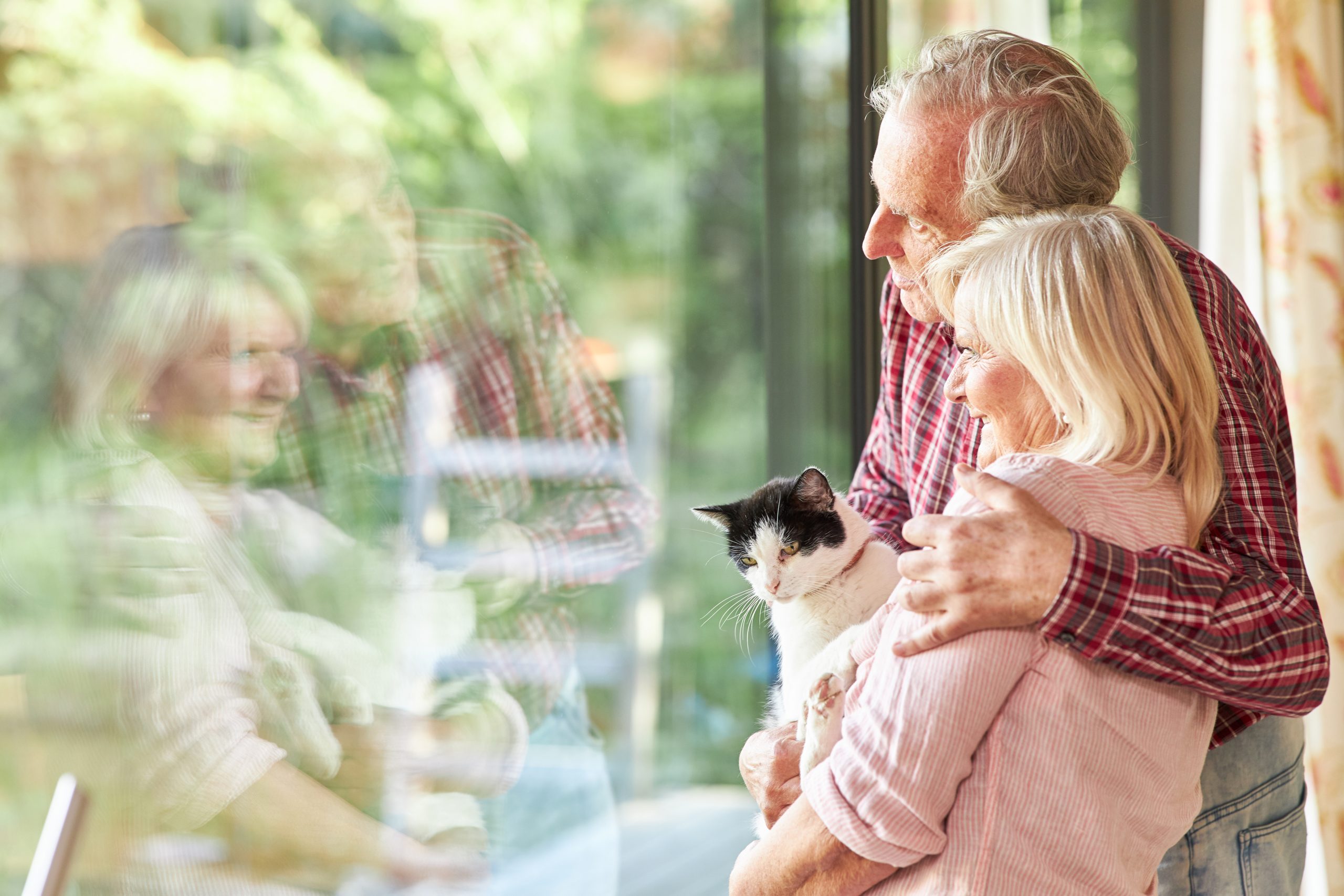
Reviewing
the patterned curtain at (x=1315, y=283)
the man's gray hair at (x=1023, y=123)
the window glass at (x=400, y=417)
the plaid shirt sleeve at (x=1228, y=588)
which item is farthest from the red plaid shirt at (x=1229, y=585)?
the patterned curtain at (x=1315, y=283)

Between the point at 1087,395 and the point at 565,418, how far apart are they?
83 centimetres

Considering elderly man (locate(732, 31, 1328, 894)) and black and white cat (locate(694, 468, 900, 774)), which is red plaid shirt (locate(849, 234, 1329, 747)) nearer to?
elderly man (locate(732, 31, 1328, 894))

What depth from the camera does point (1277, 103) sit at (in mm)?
2299

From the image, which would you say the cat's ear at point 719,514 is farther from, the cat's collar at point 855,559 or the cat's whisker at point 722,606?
the cat's whisker at point 722,606

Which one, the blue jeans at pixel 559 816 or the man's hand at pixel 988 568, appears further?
the blue jeans at pixel 559 816

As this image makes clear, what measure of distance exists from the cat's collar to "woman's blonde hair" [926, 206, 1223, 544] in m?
0.39

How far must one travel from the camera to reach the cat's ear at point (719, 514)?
4.61ft

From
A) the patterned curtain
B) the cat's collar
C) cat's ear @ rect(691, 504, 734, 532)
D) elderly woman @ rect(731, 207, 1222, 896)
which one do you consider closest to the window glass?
cat's ear @ rect(691, 504, 734, 532)

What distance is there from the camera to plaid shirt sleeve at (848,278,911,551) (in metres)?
1.53

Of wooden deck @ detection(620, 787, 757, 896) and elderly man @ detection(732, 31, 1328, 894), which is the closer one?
elderly man @ detection(732, 31, 1328, 894)

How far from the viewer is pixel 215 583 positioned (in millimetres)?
1094

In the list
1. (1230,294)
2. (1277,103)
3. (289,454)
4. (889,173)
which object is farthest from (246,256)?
(1277,103)

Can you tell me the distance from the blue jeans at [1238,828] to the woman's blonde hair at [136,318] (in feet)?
3.94

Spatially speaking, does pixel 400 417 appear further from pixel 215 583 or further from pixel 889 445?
pixel 889 445
